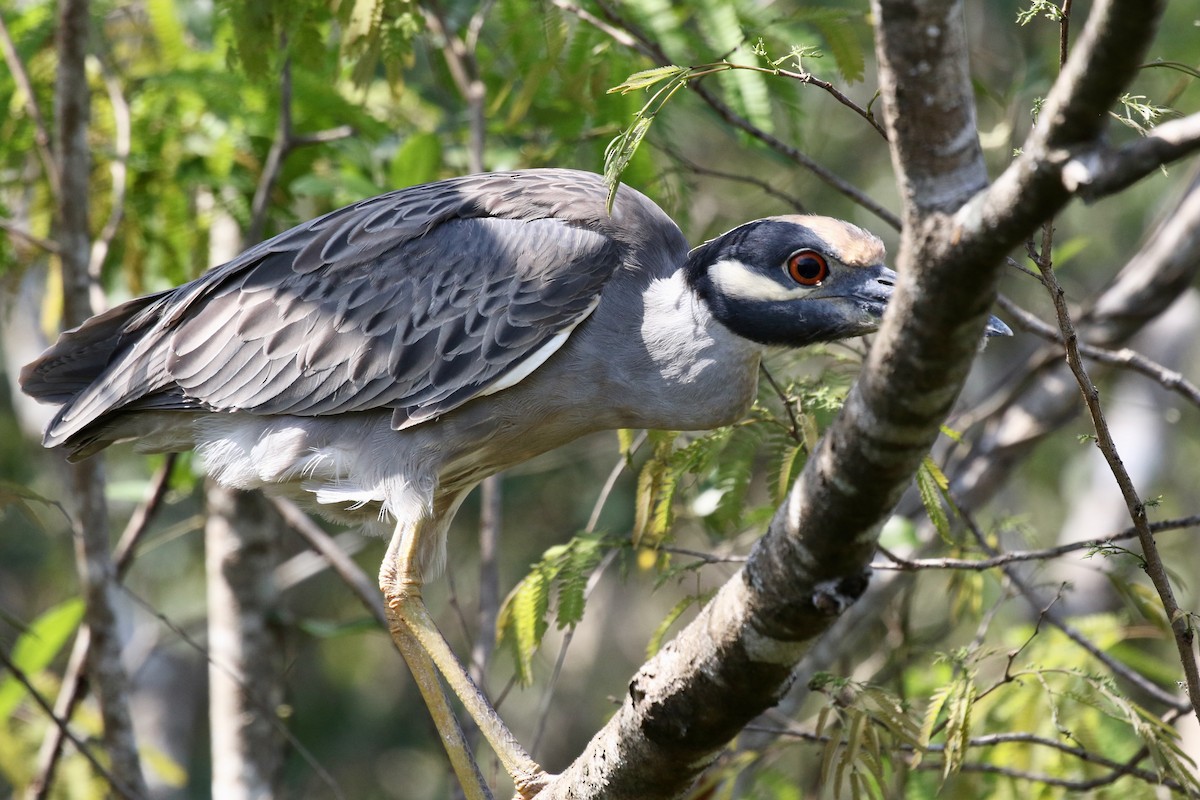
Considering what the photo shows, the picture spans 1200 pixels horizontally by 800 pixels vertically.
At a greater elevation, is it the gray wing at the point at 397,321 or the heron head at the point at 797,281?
the heron head at the point at 797,281

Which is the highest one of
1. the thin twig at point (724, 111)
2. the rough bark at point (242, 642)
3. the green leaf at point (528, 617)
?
the thin twig at point (724, 111)

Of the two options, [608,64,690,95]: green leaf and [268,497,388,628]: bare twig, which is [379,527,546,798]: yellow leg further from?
[608,64,690,95]: green leaf

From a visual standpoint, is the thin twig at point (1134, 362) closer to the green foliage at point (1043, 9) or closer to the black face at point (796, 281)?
the black face at point (796, 281)

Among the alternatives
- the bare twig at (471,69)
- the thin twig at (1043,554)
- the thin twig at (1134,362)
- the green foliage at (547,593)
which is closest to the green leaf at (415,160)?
the bare twig at (471,69)

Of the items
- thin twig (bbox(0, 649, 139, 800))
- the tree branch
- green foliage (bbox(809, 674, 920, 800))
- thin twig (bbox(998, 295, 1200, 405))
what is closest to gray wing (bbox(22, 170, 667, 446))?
thin twig (bbox(0, 649, 139, 800))

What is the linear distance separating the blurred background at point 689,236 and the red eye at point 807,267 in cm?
31

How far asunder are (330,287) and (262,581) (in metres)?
2.28

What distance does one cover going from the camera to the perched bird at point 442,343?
4648 millimetres

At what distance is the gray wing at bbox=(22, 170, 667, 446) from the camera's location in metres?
4.82

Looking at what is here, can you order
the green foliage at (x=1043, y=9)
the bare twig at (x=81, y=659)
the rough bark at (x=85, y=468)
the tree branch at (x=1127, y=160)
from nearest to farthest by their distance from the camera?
the tree branch at (x=1127, y=160)
the green foliage at (x=1043, y=9)
the rough bark at (x=85, y=468)
the bare twig at (x=81, y=659)

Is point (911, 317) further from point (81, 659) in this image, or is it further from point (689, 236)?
point (81, 659)

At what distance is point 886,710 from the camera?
3.65 meters

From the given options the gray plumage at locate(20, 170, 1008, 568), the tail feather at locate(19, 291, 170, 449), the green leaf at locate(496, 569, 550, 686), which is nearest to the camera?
the green leaf at locate(496, 569, 550, 686)

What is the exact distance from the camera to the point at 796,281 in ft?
14.8
